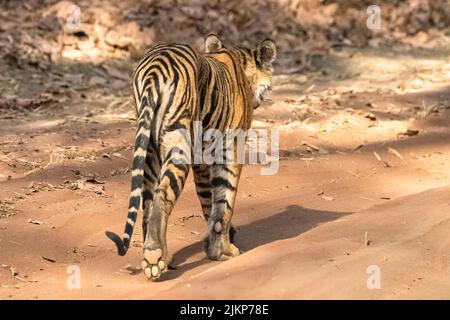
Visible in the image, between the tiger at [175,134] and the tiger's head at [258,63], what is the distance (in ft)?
0.91

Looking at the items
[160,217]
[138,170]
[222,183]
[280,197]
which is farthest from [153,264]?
[280,197]

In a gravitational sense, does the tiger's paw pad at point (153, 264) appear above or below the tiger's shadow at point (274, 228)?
above

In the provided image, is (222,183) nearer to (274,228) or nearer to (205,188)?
(205,188)

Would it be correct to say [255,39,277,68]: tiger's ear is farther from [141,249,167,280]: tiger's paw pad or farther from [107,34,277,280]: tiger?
[141,249,167,280]: tiger's paw pad

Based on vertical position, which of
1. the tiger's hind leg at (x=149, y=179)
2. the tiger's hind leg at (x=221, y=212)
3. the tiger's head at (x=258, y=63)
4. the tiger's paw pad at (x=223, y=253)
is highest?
the tiger's head at (x=258, y=63)

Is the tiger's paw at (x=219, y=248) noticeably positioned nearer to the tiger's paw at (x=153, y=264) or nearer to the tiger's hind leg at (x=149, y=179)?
the tiger's hind leg at (x=149, y=179)

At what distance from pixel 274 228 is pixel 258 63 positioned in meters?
1.45

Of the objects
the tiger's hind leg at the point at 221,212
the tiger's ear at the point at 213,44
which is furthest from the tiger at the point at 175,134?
the tiger's ear at the point at 213,44

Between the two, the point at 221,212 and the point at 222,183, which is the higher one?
the point at 222,183

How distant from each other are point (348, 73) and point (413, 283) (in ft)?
33.2

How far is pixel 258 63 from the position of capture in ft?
25.0

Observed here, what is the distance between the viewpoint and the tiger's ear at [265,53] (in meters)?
7.56

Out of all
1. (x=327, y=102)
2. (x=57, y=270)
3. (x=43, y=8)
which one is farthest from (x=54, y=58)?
(x=57, y=270)

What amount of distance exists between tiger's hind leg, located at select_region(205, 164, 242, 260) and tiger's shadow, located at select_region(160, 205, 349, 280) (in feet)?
0.42
